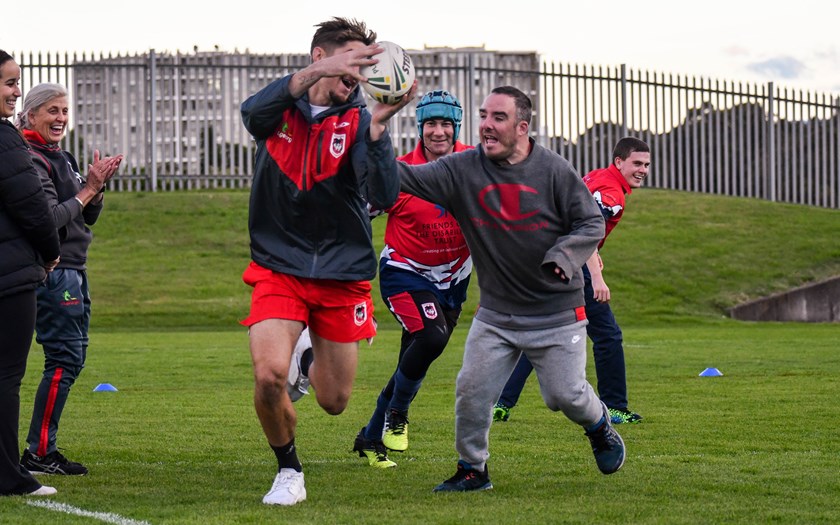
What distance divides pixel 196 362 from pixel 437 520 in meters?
10.1

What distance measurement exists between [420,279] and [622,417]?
93.8 inches

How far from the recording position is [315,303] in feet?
21.9

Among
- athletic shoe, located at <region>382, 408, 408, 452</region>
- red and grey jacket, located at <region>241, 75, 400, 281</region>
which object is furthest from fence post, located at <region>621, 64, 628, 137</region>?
red and grey jacket, located at <region>241, 75, 400, 281</region>

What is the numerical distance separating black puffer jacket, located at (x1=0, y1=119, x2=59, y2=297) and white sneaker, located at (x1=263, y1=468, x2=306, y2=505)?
157 cm

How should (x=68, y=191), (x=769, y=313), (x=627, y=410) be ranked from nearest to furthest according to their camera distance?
(x=68, y=191)
(x=627, y=410)
(x=769, y=313)

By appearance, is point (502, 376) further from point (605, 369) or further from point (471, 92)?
point (471, 92)

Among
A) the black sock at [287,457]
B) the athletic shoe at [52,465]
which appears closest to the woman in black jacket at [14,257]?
the athletic shoe at [52,465]

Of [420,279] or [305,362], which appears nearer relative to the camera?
[305,362]

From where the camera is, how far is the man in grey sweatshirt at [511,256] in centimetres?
673

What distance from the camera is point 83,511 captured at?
6043 mm

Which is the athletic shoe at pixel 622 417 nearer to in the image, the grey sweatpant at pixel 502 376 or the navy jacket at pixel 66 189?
the grey sweatpant at pixel 502 376

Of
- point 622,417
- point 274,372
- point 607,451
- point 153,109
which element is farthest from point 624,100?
point 274,372

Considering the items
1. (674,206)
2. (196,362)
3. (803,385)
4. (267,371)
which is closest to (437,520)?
(267,371)

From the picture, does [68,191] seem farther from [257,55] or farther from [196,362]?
[257,55]
